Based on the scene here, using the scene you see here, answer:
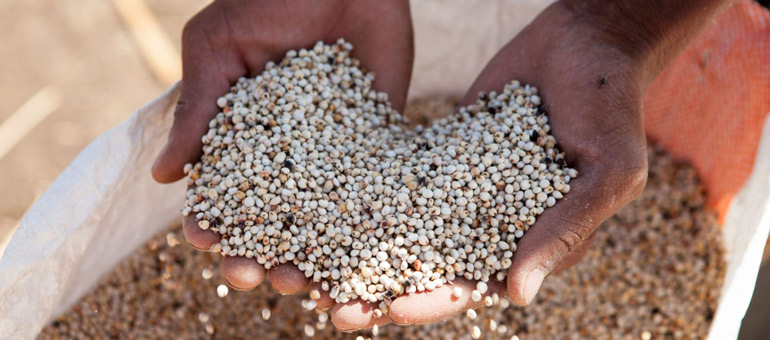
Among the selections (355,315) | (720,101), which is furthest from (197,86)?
(720,101)

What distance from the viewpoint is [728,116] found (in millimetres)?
1639

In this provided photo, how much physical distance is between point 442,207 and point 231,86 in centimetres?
53

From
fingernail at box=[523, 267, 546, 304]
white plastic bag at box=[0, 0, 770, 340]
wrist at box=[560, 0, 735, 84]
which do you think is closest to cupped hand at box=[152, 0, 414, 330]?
white plastic bag at box=[0, 0, 770, 340]

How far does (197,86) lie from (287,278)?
1.43ft

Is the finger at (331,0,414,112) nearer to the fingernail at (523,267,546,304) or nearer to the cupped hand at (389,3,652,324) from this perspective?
the cupped hand at (389,3,652,324)

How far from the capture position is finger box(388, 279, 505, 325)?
112cm

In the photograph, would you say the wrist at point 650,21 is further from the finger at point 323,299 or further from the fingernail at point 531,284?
the finger at point 323,299

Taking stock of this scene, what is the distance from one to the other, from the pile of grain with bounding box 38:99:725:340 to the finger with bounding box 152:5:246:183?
338 millimetres

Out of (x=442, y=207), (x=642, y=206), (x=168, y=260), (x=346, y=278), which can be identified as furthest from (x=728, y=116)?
(x=168, y=260)

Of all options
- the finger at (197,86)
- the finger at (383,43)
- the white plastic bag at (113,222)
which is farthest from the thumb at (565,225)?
the finger at (197,86)

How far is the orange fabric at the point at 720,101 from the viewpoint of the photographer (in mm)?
1570

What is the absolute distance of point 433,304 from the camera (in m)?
1.14

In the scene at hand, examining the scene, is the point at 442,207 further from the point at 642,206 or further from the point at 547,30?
the point at 642,206

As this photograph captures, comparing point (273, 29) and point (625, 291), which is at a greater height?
point (273, 29)
